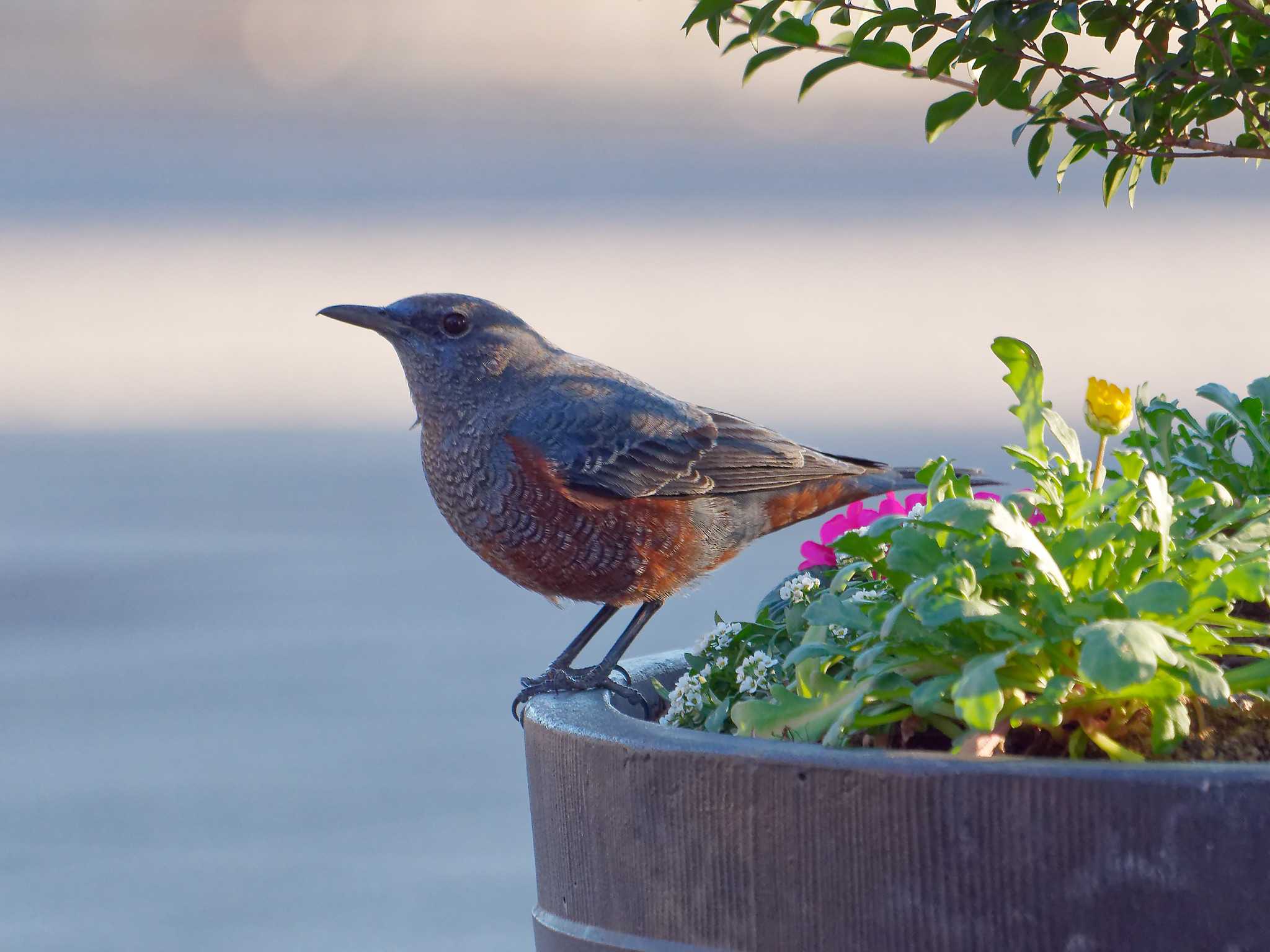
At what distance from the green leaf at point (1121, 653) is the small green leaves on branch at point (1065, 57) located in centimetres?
107

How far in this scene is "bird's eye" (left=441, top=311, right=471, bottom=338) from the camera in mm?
3646

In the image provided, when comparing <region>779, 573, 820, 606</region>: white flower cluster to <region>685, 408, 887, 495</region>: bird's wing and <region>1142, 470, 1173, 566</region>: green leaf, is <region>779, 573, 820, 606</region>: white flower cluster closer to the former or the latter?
<region>1142, 470, 1173, 566</region>: green leaf

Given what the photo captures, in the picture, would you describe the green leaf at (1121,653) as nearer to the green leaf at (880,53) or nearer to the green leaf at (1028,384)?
the green leaf at (1028,384)

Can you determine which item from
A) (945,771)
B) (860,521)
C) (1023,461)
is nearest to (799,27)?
(1023,461)

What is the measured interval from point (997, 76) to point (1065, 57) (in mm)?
185

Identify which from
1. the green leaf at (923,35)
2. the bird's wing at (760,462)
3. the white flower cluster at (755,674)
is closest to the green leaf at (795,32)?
the green leaf at (923,35)

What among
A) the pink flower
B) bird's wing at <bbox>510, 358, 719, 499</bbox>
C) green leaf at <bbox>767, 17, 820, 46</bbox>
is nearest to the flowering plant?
green leaf at <bbox>767, 17, 820, 46</bbox>

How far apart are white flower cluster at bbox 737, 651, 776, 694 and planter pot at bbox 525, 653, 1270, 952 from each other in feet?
1.77

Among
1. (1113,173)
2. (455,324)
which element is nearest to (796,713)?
(1113,173)

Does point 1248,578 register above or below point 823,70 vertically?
below

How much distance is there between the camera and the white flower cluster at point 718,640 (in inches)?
97.7

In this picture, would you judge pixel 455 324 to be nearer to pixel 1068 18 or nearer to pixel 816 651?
pixel 1068 18

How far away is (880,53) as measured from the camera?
234 centimetres

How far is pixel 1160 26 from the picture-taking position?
246 cm
